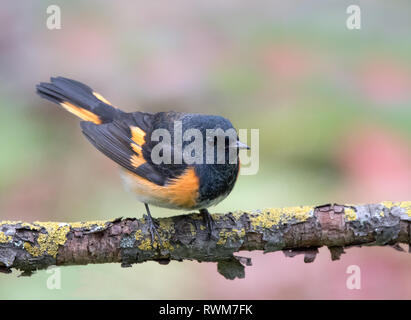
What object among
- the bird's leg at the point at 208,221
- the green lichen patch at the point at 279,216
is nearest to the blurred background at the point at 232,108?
the bird's leg at the point at 208,221

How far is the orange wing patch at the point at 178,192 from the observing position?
3.08 m

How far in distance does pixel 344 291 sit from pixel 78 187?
2.50m

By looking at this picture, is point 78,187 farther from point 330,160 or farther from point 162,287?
point 330,160

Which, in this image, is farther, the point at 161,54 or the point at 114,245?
Result: the point at 161,54

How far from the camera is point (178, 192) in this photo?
3.08m

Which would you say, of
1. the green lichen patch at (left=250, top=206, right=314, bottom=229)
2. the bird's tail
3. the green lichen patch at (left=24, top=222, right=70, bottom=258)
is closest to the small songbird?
the bird's tail

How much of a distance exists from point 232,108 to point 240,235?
120 inches

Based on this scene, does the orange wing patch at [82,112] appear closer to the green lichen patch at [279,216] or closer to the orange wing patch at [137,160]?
the orange wing patch at [137,160]

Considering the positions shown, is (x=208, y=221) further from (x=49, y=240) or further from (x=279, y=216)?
(x=49, y=240)

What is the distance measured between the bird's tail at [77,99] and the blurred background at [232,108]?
3.95 ft

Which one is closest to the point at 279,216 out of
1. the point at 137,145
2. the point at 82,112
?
the point at 137,145

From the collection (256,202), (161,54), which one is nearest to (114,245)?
(256,202)

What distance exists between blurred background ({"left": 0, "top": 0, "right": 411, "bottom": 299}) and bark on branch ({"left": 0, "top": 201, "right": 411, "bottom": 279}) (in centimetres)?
115

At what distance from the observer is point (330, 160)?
5.25 meters
